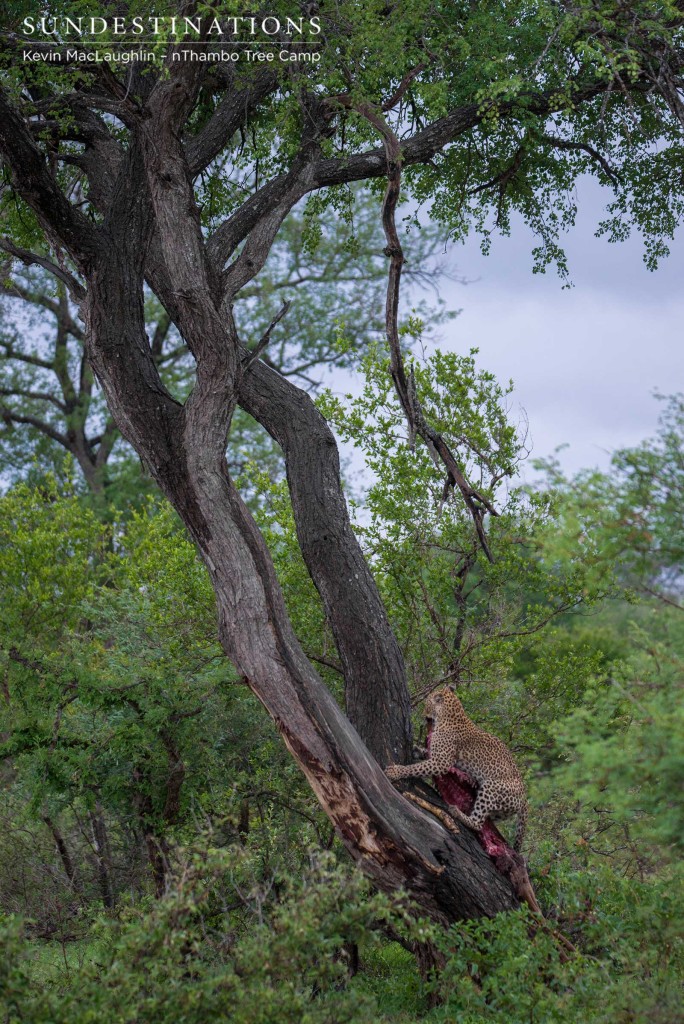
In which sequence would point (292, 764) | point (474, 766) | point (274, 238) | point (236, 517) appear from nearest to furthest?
1. point (236, 517)
2. point (474, 766)
3. point (274, 238)
4. point (292, 764)

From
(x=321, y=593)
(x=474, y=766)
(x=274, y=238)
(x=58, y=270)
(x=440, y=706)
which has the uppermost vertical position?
(x=274, y=238)

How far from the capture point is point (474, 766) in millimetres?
8305

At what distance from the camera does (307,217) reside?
11.0 m

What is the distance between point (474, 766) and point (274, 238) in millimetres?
4760

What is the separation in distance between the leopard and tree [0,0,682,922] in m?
0.22

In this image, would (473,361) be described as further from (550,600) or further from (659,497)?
(659,497)

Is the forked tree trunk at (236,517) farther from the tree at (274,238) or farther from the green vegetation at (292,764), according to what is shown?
the green vegetation at (292,764)

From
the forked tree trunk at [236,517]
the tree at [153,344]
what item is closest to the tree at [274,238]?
the forked tree trunk at [236,517]

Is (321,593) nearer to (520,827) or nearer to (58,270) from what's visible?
(520,827)

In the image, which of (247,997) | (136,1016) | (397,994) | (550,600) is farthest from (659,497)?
(550,600)

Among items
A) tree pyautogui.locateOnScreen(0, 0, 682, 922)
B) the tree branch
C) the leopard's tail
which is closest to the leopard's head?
tree pyautogui.locateOnScreen(0, 0, 682, 922)

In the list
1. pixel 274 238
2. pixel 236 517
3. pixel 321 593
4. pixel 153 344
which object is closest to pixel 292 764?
pixel 321 593

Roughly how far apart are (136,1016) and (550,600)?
6979 mm

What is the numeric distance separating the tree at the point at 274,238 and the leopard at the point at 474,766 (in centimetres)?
22
